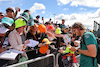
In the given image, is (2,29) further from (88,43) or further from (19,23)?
(88,43)

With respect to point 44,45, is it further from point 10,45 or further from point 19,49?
point 10,45

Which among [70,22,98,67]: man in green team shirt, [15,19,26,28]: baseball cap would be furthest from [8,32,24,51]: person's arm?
[70,22,98,67]: man in green team shirt

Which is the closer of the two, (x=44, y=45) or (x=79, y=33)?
(x=79, y=33)

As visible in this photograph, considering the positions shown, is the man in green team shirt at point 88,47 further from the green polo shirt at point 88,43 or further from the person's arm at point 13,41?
the person's arm at point 13,41

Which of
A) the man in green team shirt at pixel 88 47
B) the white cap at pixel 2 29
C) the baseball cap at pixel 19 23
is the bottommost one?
the man in green team shirt at pixel 88 47

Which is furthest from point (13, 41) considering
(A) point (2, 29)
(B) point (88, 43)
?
(B) point (88, 43)

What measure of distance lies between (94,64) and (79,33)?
29.4 inches

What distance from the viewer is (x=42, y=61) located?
2.29 m

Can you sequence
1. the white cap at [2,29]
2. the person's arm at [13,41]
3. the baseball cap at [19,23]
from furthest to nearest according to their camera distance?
the baseball cap at [19,23], the person's arm at [13,41], the white cap at [2,29]

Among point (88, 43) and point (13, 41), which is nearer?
point (88, 43)

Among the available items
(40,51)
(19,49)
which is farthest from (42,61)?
(19,49)

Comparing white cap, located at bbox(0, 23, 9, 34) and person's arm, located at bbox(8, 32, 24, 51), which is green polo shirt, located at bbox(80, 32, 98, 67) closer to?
person's arm, located at bbox(8, 32, 24, 51)

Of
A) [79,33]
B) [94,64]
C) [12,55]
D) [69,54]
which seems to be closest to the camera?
[12,55]

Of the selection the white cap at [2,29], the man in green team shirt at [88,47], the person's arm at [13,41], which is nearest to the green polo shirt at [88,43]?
the man in green team shirt at [88,47]
